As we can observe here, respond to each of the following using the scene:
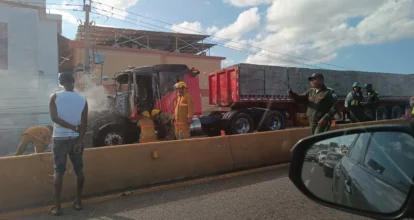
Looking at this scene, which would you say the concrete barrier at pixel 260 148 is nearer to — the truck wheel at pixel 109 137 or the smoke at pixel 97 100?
the truck wheel at pixel 109 137

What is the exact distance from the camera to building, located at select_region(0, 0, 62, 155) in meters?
15.1

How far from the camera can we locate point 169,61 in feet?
80.5

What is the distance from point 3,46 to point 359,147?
1816 cm

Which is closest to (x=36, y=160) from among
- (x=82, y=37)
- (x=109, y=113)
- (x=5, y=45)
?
(x=109, y=113)

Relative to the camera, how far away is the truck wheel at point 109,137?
9.00 metres

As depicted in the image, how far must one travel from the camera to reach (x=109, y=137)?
9.09 metres

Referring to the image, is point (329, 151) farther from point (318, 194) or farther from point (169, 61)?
point (169, 61)

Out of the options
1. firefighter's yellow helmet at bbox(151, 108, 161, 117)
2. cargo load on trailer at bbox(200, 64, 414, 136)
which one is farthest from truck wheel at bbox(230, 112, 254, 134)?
firefighter's yellow helmet at bbox(151, 108, 161, 117)

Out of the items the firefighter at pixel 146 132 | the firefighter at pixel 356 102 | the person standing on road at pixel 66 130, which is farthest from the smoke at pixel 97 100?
the firefighter at pixel 356 102

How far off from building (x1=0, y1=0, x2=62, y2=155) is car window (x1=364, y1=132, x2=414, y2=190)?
49.9 feet

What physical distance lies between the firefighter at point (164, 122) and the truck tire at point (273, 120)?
14.0ft

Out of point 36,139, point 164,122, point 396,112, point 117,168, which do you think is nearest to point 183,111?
point 164,122

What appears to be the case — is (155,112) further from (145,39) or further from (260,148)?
(145,39)

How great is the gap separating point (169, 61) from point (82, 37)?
7.38 m
